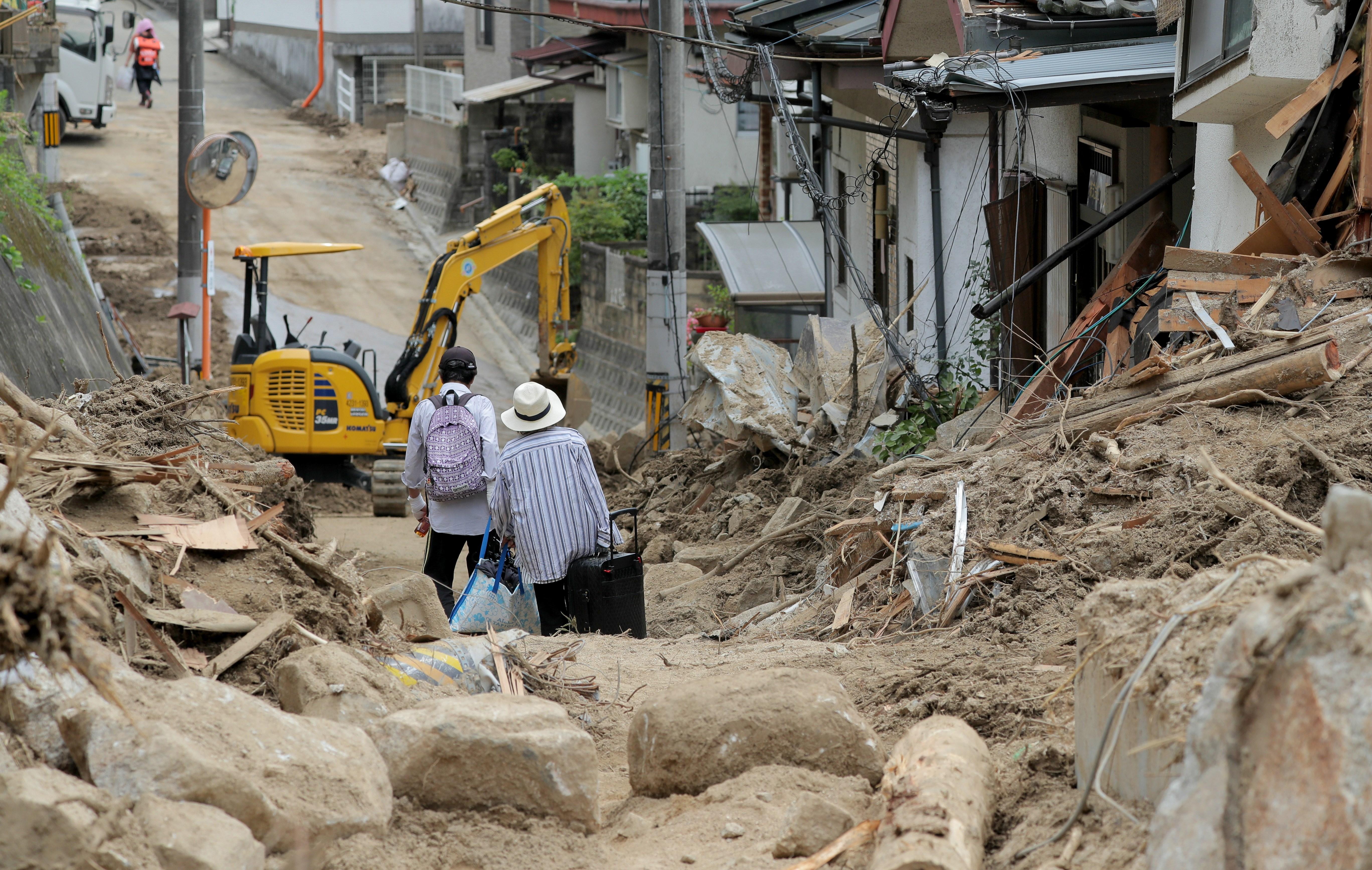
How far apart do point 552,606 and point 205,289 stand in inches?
324

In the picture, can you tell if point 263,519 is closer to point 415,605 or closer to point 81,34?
point 415,605

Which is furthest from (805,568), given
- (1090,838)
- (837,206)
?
(837,206)

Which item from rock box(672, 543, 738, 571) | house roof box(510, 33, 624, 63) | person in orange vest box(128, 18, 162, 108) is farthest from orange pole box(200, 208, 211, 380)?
person in orange vest box(128, 18, 162, 108)

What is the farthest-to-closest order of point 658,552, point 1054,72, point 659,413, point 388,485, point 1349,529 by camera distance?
point 659,413
point 388,485
point 658,552
point 1054,72
point 1349,529

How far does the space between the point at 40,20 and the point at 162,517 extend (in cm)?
1772

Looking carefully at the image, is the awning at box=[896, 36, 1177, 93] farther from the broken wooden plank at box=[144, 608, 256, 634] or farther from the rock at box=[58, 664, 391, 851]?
the rock at box=[58, 664, 391, 851]

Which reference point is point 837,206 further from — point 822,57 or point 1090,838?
point 1090,838

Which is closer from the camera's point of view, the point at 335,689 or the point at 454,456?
the point at 335,689

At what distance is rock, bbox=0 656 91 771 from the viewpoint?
351cm

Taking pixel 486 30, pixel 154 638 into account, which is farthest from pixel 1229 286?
pixel 486 30

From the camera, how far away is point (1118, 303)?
873 cm

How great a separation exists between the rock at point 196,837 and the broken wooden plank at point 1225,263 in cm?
558

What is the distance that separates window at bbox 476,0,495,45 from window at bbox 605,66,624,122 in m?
7.77

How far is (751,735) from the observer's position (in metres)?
4.28
